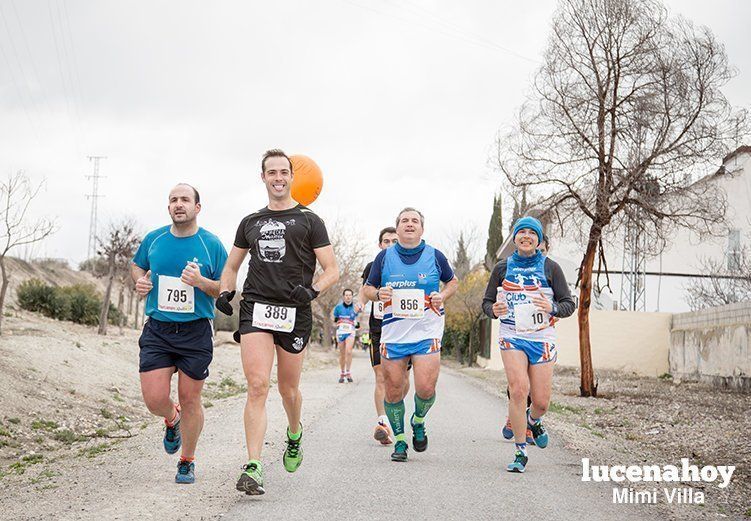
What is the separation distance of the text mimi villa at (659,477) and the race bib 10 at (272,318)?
2.82m

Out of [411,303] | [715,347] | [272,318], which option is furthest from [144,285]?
[715,347]

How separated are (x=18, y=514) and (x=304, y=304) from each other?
236cm

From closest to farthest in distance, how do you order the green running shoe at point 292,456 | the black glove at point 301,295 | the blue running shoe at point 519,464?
the black glove at point 301,295 < the green running shoe at point 292,456 < the blue running shoe at point 519,464

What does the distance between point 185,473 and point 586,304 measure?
13018 mm

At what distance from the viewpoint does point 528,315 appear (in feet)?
25.9

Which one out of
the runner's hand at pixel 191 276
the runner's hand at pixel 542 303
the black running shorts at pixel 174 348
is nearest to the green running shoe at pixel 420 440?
the runner's hand at pixel 542 303

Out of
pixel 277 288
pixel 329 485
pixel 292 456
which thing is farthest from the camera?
pixel 329 485

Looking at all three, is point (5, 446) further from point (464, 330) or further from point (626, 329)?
point (464, 330)

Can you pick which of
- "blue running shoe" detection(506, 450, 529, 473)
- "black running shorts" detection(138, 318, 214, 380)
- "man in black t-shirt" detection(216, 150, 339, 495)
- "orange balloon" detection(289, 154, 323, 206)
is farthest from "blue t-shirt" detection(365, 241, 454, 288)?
"black running shorts" detection(138, 318, 214, 380)

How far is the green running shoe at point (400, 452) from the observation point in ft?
25.5

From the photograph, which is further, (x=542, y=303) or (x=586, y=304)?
(x=586, y=304)

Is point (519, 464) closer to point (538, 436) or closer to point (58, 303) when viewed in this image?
point (538, 436)

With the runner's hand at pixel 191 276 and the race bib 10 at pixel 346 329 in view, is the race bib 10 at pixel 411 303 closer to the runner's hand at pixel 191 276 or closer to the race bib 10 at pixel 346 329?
the runner's hand at pixel 191 276

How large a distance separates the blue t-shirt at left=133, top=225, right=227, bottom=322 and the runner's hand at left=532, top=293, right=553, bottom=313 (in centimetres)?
297
